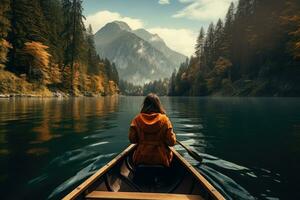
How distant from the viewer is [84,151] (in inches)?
319

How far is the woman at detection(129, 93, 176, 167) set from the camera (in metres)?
4.59

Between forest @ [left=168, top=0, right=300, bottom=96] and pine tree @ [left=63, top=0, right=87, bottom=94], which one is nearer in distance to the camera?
forest @ [left=168, top=0, right=300, bottom=96]

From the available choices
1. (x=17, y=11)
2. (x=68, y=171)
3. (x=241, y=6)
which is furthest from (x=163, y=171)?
(x=241, y=6)

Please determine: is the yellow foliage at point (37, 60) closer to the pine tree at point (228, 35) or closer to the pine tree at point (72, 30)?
the pine tree at point (72, 30)

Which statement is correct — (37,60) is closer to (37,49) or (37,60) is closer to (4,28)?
(37,49)

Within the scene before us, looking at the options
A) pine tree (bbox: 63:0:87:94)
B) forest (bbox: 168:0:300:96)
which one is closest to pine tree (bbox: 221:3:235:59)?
forest (bbox: 168:0:300:96)

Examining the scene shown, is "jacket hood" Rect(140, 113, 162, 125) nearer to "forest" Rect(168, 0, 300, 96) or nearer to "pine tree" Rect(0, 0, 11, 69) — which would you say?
"pine tree" Rect(0, 0, 11, 69)

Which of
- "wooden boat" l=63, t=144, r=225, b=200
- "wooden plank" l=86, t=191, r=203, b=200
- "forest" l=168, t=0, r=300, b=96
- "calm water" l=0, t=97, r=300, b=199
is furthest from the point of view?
"forest" l=168, t=0, r=300, b=96

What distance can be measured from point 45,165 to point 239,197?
16.5 ft

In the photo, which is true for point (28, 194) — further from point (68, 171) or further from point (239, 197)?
point (239, 197)

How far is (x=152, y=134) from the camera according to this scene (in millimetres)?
4629

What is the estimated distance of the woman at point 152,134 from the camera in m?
4.59

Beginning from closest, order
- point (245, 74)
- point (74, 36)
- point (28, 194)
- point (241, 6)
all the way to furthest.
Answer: point (28, 194) < point (74, 36) < point (245, 74) < point (241, 6)

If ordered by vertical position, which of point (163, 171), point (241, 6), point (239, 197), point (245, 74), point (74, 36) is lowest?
point (239, 197)
